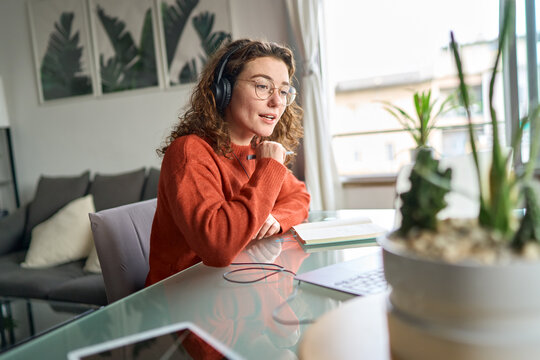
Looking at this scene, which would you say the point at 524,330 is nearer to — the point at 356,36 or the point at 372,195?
the point at 372,195

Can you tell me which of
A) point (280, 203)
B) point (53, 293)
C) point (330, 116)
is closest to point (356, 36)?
point (330, 116)

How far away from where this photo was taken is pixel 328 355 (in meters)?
0.44

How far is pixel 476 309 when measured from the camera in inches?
14.1

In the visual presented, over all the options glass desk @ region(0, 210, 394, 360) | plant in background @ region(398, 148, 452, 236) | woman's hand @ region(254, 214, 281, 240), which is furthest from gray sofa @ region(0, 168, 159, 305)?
plant in background @ region(398, 148, 452, 236)

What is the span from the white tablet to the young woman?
14.1 inches

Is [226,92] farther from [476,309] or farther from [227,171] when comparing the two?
[476,309]

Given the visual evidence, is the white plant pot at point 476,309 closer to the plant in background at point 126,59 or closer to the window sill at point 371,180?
the window sill at point 371,180

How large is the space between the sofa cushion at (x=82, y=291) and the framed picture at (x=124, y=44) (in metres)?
1.89

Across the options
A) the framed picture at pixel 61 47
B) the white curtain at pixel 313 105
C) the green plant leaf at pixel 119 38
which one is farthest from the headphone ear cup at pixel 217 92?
the framed picture at pixel 61 47

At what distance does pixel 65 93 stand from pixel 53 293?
2292 mm

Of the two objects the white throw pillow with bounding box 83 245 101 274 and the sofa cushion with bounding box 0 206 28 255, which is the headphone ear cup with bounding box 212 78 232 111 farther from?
the sofa cushion with bounding box 0 206 28 255

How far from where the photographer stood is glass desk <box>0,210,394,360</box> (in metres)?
0.57

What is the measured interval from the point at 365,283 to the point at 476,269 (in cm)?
41

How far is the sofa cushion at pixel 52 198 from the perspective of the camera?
3.36m
